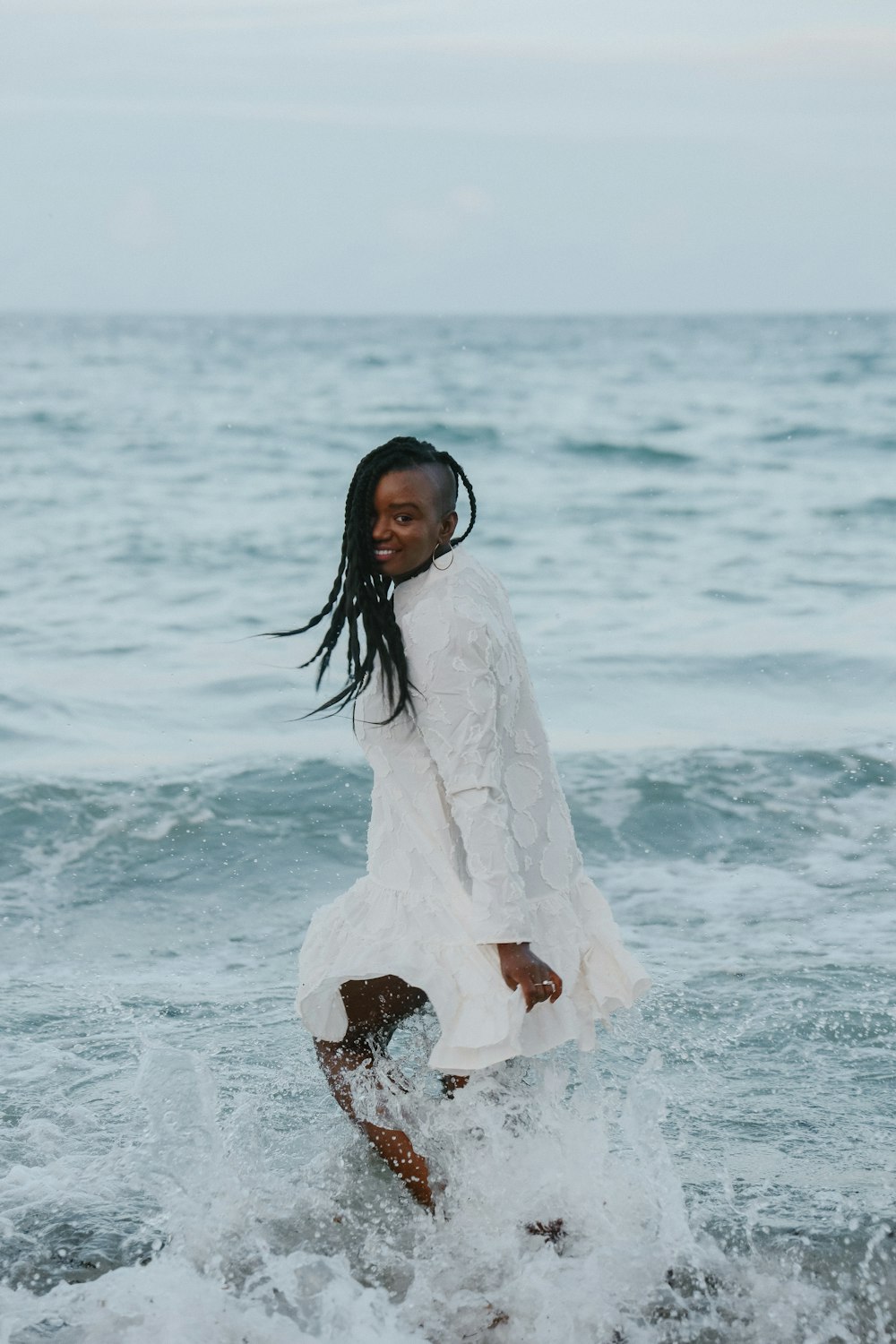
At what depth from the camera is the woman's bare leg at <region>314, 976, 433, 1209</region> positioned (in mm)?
3154

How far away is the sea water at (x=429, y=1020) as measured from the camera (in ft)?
10.1

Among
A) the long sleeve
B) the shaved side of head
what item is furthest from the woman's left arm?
the shaved side of head

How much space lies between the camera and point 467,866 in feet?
9.79

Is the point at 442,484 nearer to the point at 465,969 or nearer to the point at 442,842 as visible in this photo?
the point at 442,842

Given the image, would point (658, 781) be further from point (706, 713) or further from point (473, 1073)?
point (473, 1073)

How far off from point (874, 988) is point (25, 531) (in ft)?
38.3

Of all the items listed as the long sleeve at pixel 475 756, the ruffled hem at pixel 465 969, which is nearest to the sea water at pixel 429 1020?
the ruffled hem at pixel 465 969

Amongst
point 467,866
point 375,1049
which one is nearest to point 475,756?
point 467,866

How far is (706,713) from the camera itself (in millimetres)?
8250

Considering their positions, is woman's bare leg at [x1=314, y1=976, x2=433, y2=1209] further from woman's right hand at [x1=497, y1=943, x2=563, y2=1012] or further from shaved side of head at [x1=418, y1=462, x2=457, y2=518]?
shaved side of head at [x1=418, y1=462, x2=457, y2=518]

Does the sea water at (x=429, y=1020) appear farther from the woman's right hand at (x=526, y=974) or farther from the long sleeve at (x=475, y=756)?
the long sleeve at (x=475, y=756)

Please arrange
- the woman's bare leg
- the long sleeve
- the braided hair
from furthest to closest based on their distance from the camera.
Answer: the woman's bare leg → the braided hair → the long sleeve

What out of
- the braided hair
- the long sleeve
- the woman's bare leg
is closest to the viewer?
the long sleeve

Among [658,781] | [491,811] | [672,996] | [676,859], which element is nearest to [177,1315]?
[491,811]
